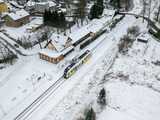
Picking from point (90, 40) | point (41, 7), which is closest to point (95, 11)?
point (90, 40)

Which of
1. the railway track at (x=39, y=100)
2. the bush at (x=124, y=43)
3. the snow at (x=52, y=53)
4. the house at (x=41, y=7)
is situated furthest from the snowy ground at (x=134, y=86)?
the house at (x=41, y=7)

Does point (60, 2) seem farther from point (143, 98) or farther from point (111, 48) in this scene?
point (143, 98)

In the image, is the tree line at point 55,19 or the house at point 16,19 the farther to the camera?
the house at point 16,19

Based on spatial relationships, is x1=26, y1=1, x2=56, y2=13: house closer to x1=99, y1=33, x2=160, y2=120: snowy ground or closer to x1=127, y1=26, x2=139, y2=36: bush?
x1=127, y1=26, x2=139, y2=36: bush

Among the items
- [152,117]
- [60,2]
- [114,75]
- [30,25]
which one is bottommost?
[152,117]

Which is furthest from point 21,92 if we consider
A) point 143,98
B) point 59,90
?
point 143,98

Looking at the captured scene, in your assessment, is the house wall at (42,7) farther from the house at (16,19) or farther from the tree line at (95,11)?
the tree line at (95,11)

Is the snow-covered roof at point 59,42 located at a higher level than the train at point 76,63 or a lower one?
higher
